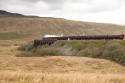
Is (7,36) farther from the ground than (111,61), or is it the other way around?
(111,61)

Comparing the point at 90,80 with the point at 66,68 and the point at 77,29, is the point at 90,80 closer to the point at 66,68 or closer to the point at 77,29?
the point at 66,68

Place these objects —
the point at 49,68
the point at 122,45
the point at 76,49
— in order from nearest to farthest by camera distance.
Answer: the point at 49,68, the point at 122,45, the point at 76,49

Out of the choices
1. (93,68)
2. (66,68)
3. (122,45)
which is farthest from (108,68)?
(122,45)

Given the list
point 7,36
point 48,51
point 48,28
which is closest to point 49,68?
point 48,51

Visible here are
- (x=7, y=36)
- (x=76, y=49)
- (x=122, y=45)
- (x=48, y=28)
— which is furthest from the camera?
(x=48, y=28)

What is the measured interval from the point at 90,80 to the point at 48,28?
174595 millimetres

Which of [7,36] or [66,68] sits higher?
[66,68]

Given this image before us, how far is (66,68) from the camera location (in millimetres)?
39781

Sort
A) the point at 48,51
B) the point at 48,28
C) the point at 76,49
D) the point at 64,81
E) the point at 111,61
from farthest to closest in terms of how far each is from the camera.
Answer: the point at 48,28 < the point at 48,51 < the point at 76,49 < the point at 111,61 < the point at 64,81

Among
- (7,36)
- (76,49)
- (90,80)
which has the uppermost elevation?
(90,80)

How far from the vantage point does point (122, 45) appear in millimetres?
50844

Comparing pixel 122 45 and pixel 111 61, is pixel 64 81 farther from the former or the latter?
pixel 122 45

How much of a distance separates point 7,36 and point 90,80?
159m

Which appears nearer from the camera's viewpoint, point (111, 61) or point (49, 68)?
point (49, 68)
